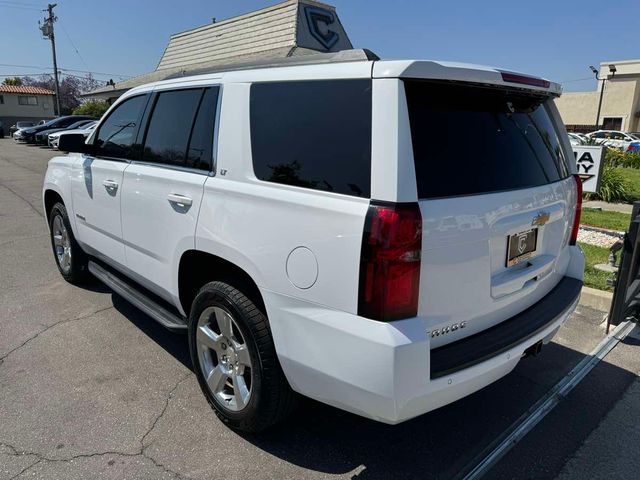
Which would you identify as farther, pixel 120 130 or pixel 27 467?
pixel 120 130

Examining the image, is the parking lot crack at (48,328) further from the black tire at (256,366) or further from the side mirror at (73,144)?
the black tire at (256,366)

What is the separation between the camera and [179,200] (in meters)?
3.06

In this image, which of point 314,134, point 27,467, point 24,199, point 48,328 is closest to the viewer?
point 314,134

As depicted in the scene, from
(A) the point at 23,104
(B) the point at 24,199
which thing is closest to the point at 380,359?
(B) the point at 24,199

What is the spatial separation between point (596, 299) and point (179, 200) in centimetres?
408

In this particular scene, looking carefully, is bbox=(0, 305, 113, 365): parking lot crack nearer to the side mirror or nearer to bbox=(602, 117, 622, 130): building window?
the side mirror

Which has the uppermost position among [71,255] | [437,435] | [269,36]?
[269,36]

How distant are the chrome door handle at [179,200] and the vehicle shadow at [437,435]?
1357 millimetres

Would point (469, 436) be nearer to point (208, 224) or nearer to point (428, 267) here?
point (428, 267)

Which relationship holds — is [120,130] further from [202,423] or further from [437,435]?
[437,435]

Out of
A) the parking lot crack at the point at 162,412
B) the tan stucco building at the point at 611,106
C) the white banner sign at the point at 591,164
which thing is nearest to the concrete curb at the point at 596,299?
the white banner sign at the point at 591,164

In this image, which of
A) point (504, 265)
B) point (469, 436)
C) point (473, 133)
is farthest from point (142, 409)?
point (473, 133)

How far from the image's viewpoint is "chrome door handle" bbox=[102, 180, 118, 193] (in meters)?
3.85

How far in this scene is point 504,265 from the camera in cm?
250
